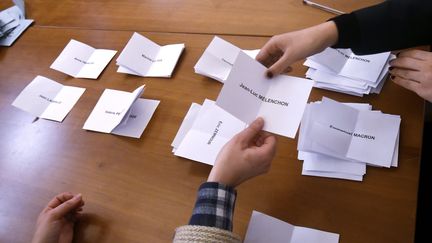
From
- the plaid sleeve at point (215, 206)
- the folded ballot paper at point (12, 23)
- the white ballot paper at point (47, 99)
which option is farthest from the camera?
the folded ballot paper at point (12, 23)

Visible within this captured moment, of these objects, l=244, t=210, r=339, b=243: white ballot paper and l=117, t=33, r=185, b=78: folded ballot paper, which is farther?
l=117, t=33, r=185, b=78: folded ballot paper

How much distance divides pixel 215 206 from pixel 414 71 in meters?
0.51

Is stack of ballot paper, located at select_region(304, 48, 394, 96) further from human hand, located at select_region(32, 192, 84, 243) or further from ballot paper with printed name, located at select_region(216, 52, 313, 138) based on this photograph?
human hand, located at select_region(32, 192, 84, 243)

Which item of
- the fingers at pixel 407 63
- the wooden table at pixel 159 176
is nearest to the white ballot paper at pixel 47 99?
the wooden table at pixel 159 176

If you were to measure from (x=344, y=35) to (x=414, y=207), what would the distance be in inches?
15.5

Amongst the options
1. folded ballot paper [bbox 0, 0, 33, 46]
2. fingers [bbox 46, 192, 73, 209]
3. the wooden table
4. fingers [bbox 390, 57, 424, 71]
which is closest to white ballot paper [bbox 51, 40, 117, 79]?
the wooden table

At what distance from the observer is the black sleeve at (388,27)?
769 mm

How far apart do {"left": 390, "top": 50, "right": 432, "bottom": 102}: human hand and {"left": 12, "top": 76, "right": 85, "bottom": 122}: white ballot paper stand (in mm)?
894

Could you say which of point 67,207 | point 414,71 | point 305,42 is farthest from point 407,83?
point 67,207

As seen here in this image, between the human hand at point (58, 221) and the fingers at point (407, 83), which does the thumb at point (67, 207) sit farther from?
the fingers at point (407, 83)

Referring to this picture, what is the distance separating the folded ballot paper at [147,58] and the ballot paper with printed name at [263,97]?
0.39 meters

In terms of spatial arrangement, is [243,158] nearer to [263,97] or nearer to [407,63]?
[263,97]

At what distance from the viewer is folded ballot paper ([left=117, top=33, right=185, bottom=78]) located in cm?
106

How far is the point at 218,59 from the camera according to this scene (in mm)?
993
